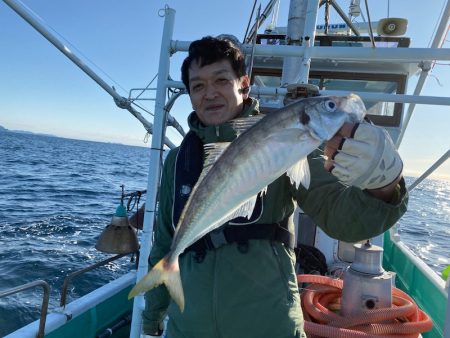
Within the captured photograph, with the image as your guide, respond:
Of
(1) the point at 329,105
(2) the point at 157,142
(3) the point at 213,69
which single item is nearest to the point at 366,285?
(1) the point at 329,105

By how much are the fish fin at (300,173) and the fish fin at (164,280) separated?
899mm

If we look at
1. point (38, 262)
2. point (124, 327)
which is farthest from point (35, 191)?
point (124, 327)

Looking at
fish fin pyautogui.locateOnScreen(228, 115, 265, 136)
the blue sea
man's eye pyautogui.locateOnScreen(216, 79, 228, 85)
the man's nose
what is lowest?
the blue sea

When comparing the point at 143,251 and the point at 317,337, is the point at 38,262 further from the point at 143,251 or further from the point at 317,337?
the point at 317,337

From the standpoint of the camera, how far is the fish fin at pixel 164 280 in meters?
2.24

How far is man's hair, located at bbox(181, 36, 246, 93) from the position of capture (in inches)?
107

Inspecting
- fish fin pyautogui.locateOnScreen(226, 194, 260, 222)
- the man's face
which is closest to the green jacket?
fish fin pyautogui.locateOnScreen(226, 194, 260, 222)

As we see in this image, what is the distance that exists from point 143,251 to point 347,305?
2.44 m

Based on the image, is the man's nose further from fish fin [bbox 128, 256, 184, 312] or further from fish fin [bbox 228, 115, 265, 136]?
fish fin [bbox 128, 256, 184, 312]

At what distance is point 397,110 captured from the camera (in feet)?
23.2

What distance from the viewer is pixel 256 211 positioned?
8.03 ft

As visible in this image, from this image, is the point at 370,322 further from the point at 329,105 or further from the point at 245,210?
the point at 329,105

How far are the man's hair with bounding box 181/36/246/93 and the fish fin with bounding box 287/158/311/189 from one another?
101 cm

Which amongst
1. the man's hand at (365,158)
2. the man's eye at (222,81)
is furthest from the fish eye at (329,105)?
the man's eye at (222,81)
